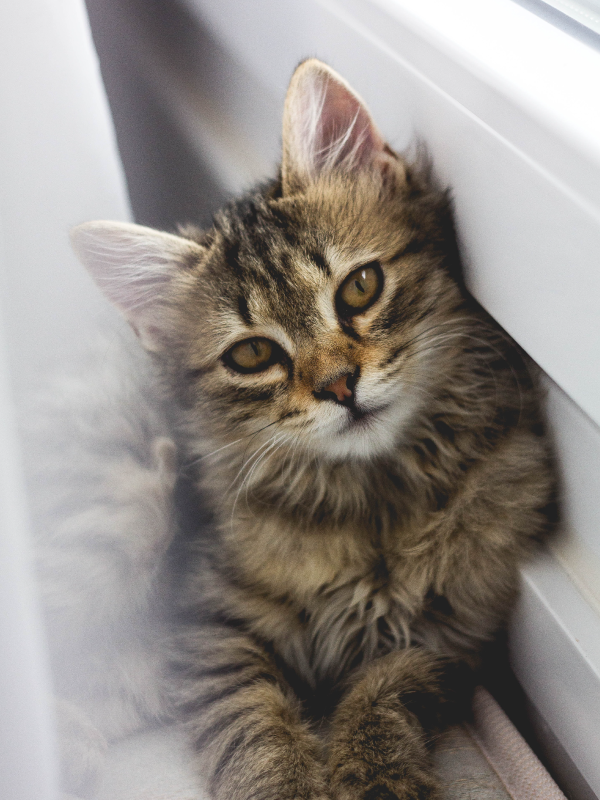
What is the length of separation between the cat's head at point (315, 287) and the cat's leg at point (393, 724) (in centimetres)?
28

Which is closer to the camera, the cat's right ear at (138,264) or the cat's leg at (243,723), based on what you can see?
the cat's leg at (243,723)

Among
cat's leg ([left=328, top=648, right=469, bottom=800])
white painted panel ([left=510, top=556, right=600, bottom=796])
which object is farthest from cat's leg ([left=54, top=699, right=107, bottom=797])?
white painted panel ([left=510, top=556, right=600, bottom=796])

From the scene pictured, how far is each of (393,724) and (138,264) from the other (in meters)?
0.65

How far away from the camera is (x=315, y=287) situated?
79 cm

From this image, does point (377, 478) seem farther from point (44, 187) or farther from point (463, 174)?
point (44, 187)

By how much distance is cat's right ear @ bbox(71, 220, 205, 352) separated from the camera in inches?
33.0

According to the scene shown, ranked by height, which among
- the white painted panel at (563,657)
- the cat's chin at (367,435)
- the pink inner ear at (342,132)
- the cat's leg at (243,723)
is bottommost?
the white painted panel at (563,657)

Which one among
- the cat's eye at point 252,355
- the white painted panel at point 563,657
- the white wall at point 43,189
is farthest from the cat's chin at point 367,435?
the white wall at point 43,189

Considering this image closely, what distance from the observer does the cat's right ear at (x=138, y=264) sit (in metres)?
0.84

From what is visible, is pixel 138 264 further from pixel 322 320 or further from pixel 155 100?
pixel 155 100

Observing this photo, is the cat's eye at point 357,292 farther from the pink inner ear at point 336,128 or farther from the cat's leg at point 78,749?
the cat's leg at point 78,749

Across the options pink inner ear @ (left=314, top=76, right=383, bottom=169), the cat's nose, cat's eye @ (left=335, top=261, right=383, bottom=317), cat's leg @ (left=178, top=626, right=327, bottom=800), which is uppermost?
pink inner ear @ (left=314, top=76, right=383, bottom=169)

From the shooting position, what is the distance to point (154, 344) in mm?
917

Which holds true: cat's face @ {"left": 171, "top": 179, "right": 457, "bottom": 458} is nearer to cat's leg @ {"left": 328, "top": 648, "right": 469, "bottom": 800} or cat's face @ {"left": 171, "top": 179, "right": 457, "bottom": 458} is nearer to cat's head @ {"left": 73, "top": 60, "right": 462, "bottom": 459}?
cat's head @ {"left": 73, "top": 60, "right": 462, "bottom": 459}
